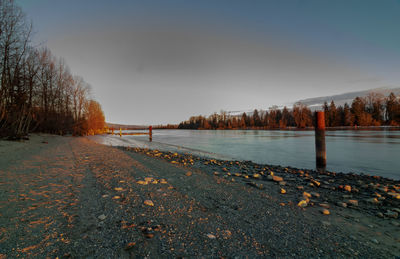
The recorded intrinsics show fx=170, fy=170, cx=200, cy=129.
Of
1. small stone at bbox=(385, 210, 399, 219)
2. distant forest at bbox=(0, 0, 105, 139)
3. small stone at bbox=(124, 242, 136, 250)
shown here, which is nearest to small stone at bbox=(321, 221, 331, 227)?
small stone at bbox=(385, 210, 399, 219)

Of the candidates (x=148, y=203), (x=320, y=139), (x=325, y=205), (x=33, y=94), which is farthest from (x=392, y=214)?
(x=33, y=94)

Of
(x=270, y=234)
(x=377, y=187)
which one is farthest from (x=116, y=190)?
(x=377, y=187)

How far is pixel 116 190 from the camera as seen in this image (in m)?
3.82

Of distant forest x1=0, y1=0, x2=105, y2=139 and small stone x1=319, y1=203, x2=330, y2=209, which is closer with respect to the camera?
small stone x1=319, y1=203, x2=330, y2=209

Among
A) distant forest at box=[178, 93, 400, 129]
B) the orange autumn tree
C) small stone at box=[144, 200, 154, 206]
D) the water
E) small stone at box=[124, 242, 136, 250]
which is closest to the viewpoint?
small stone at box=[124, 242, 136, 250]

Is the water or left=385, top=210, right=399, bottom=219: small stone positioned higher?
left=385, top=210, right=399, bottom=219: small stone

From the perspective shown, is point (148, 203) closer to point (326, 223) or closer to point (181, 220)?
point (181, 220)

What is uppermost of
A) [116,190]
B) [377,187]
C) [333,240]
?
[116,190]

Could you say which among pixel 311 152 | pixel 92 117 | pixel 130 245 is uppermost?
pixel 92 117

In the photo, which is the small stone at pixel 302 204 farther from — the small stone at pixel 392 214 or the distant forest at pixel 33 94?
the distant forest at pixel 33 94

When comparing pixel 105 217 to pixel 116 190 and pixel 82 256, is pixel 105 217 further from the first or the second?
pixel 116 190

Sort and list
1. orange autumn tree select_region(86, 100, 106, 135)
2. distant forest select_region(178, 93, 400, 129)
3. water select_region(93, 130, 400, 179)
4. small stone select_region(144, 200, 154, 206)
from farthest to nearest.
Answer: distant forest select_region(178, 93, 400, 129) → orange autumn tree select_region(86, 100, 106, 135) → water select_region(93, 130, 400, 179) → small stone select_region(144, 200, 154, 206)

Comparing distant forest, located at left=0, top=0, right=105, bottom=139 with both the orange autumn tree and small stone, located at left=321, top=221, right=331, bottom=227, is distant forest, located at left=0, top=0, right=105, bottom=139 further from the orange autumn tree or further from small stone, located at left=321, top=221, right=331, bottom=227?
small stone, located at left=321, top=221, right=331, bottom=227

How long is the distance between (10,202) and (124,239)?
2478 millimetres
